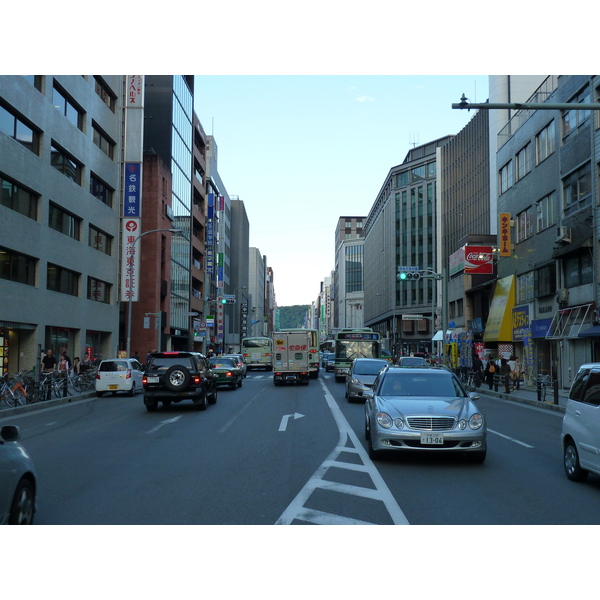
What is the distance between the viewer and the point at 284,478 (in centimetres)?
927

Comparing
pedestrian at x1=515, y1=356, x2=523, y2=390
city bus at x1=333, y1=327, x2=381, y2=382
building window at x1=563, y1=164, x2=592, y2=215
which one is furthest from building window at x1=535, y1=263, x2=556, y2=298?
city bus at x1=333, y1=327, x2=381, y2=382

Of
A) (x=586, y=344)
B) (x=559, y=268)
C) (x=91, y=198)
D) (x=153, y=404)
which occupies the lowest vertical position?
(x=153, y=404)

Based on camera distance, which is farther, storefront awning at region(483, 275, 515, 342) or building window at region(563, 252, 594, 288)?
storefront awning at region(483, 275, 515, 342)

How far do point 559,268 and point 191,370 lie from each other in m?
20.7

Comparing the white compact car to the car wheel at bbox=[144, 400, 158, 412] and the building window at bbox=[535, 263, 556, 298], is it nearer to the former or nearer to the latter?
the car wheel at bbox=[144, 400, 158, 412]

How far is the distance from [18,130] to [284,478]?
88.9ft

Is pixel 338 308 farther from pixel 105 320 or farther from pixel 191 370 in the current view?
pixel 191 370

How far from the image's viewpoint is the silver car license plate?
10078mm

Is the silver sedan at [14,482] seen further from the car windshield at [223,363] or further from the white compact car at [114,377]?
the car windshield at [223,363]

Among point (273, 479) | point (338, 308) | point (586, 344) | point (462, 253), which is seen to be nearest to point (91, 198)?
point (462, 253)

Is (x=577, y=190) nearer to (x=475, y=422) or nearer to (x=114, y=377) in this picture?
(x=114, y=377)

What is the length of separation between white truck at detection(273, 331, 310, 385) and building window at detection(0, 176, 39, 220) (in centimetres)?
1389

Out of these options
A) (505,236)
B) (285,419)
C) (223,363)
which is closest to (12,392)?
(285,419)

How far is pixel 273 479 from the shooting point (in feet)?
30.1
